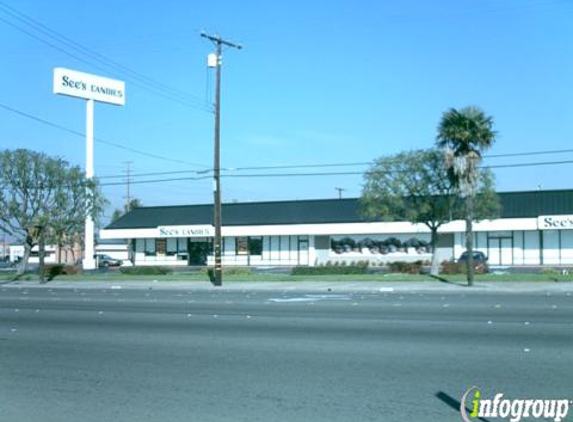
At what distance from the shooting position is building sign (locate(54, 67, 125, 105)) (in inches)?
2283

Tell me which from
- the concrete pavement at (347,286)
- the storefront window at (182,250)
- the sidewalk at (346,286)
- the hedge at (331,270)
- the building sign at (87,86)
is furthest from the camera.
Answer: the storefront window at (182,250)

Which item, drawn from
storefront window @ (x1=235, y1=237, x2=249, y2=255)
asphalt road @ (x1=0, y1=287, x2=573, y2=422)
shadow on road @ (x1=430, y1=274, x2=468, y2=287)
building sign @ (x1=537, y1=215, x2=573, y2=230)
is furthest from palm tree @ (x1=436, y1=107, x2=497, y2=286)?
storefront window @ (x1=235, y1=237, x2=249, y2=255)

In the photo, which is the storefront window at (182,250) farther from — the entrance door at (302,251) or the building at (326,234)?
the entrance door at (302,251)

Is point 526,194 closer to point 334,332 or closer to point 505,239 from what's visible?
point 505,239

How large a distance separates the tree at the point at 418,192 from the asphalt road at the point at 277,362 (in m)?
21.3

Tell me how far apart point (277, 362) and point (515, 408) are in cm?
Answer: 436

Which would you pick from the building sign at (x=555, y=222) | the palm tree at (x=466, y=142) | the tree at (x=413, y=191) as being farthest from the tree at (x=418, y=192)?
the building sign at (x=555, y=222)

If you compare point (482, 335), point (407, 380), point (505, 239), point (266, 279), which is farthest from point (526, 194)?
point (407, 380)

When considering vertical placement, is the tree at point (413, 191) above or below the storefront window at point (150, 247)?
above

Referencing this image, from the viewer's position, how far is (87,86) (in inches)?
2349

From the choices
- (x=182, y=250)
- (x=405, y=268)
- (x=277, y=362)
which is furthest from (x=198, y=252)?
(x=277, y=362)

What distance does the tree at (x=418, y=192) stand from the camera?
136ft

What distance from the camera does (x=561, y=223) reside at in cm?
5294

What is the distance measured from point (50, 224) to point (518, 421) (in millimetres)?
Answer: 43138
